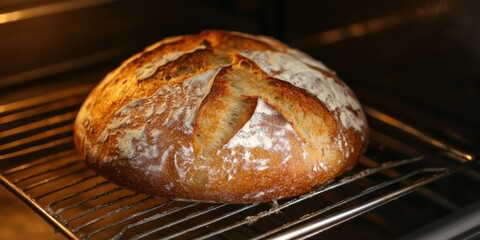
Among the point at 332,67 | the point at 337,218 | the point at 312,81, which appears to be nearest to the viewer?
the point at 337,218

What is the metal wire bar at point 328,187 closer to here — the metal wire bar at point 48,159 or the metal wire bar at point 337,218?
the metal wire bar at point 337,218

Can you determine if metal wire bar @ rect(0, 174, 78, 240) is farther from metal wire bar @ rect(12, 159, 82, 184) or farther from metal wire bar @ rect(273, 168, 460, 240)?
metal wire bar @ rect(273, 168, 460, 240)

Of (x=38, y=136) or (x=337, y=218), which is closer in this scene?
(x=337, y=218)

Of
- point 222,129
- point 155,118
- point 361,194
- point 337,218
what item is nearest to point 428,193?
point 361,194

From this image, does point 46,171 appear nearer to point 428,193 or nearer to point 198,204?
point 198,204

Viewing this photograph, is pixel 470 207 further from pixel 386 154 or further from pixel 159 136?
pixel 159 136

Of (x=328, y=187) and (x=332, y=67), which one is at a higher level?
(x=332, y=67)

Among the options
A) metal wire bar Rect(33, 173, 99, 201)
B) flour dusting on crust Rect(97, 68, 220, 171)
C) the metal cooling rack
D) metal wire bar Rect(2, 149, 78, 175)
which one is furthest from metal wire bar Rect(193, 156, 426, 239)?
metal wire bar Rect(2, 149, 78, 175)
